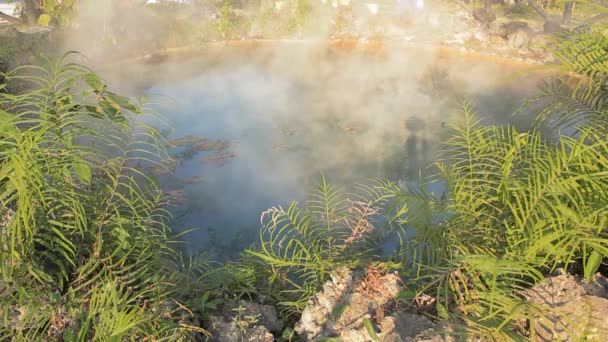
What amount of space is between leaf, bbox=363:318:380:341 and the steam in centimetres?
140

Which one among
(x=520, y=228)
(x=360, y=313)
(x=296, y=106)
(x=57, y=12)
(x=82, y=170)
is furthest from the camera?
(x=57, y=12)

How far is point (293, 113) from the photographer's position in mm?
8023

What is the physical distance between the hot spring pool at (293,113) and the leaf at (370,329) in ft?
7.15

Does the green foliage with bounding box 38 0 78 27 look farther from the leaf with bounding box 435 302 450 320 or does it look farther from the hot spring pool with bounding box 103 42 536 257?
the leaf with bounding box 435 302 450 320

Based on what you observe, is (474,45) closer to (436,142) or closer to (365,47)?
(365,47)

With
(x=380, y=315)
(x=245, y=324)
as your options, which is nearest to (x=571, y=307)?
(x=380, y=315)

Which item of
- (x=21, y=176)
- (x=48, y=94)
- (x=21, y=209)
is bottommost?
(x=21, y=209)

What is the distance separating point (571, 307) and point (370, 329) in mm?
839

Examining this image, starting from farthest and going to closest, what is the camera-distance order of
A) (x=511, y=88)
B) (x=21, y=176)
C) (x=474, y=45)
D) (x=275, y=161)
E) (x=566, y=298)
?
1. (x=474, y=45)
2. (x=511, y=88)
3. (x=275, y=161)
4. (x=566, y=298)
5. (x=21, y=176)

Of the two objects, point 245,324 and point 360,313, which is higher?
point 360,313

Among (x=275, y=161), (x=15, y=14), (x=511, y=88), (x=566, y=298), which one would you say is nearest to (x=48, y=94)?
(x=566, y=298)

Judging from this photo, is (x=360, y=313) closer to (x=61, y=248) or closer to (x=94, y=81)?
(x=61, y=248)

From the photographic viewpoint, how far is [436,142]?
677 cm

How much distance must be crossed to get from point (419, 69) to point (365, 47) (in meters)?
2.20
